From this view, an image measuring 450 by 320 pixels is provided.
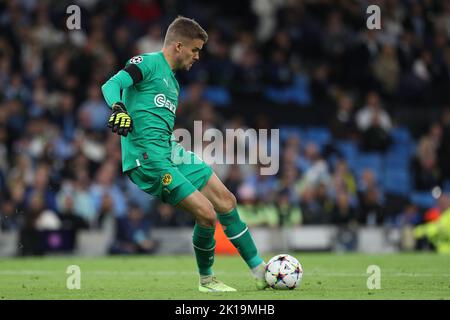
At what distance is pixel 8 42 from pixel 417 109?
845cm

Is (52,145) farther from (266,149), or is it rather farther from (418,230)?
(418,230)

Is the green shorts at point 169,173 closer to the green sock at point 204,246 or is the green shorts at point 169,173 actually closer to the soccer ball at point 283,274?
the green sock at point 204,246

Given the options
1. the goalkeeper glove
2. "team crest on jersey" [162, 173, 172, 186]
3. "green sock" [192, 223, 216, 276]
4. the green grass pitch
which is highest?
the goalkeeper glove

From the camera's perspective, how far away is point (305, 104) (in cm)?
2023

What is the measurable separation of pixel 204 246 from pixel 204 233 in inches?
5.4

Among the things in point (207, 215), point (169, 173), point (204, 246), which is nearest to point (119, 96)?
point (169, 173)

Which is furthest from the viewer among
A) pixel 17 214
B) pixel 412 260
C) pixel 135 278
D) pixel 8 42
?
pixel 8 42

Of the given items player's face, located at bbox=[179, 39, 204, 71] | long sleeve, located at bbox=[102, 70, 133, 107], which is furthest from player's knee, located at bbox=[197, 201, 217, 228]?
player's face, located at bbox=[179, 39, 204, 71]

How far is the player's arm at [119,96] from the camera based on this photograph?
7.78m

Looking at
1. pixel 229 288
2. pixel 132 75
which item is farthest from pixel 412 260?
pixel 132 75

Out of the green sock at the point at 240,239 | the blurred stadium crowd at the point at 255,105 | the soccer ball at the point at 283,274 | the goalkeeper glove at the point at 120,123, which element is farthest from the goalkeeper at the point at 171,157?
the blurred stadium crowd at the point at 255,105

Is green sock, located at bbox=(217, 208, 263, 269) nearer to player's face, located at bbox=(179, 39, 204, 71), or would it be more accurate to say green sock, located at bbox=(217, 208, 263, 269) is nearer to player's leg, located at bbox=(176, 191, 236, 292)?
player's leg, located at bbox=(176, 191, 236, 292)

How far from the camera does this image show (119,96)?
8125mm

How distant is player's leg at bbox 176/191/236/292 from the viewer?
8.38 metres
